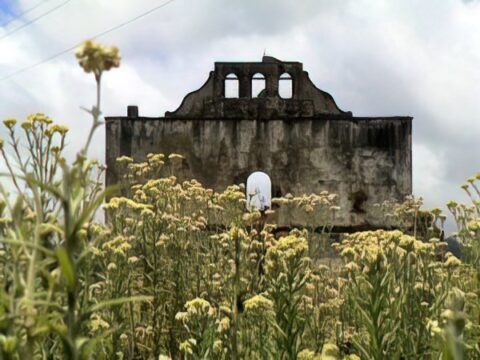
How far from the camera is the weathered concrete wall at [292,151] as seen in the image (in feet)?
65.6

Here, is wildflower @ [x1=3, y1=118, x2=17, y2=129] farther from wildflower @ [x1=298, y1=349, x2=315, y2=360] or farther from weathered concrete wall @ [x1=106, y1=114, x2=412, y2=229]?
weathered concrete wall @ [x1=106, y1=114, x2=412, y2=229]

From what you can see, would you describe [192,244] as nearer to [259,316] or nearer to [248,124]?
[259,316]

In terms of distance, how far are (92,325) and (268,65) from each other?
62.5 ft

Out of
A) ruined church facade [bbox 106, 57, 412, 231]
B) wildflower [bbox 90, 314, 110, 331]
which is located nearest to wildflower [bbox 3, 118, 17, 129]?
wildflower [bbox 90, 314, 110, 331]

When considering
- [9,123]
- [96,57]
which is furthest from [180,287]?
[96,57]

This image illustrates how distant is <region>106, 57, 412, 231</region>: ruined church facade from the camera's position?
65.5 feet

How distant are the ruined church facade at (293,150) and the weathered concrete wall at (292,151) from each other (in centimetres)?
3

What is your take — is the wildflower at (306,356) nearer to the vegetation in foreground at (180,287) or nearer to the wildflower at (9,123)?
the vegetation in foreground at (180,287)

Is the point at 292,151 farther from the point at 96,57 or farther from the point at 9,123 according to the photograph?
the point at 96,57

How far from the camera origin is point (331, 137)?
66.7ft

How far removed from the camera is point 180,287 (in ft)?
16.9

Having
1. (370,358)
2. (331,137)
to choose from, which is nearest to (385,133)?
(331,137)

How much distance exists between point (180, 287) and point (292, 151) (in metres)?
15.3

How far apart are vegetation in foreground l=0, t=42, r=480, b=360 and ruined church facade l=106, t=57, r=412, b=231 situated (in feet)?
43.8
